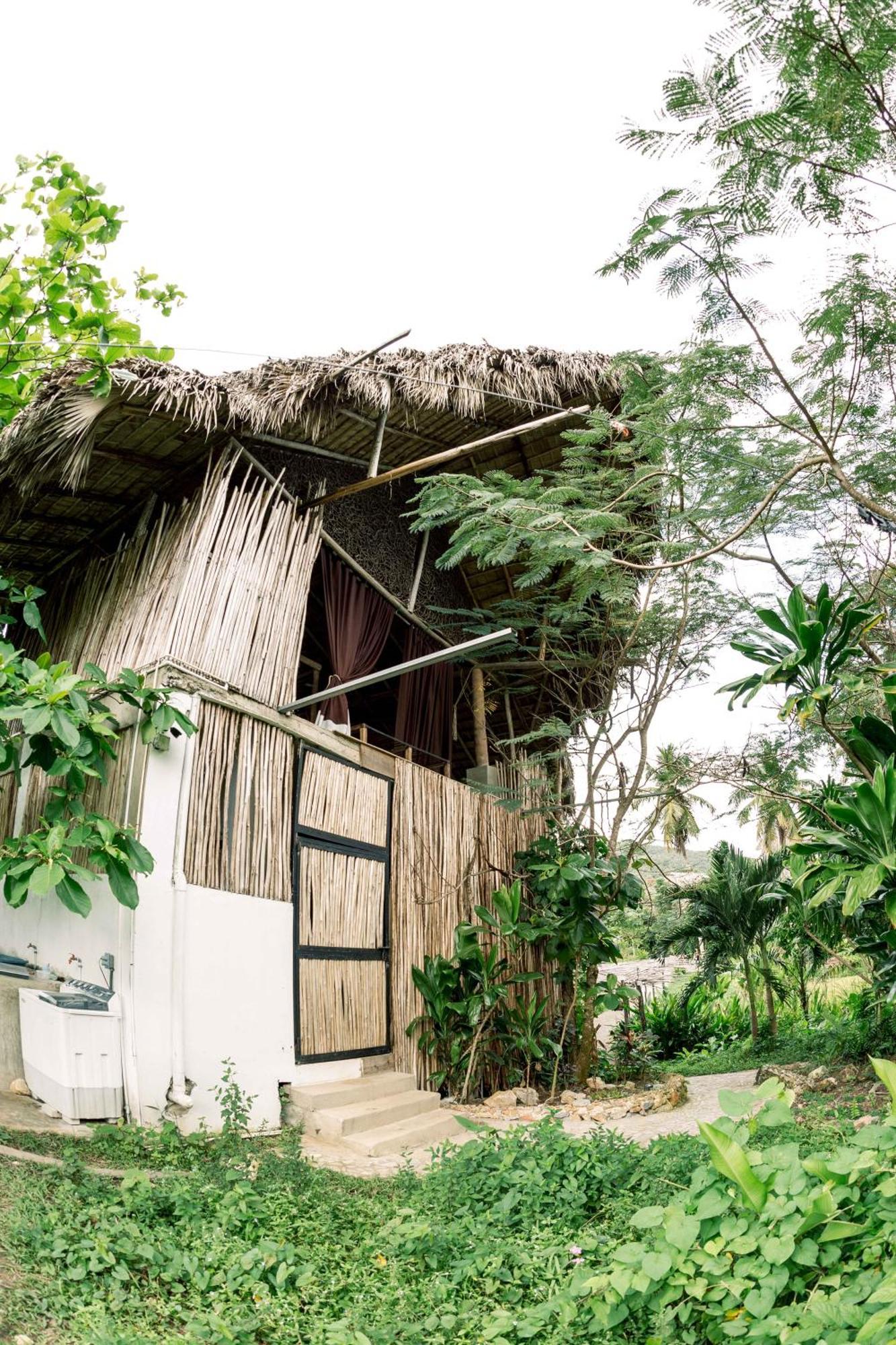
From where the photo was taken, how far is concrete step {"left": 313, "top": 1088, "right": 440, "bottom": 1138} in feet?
15.4

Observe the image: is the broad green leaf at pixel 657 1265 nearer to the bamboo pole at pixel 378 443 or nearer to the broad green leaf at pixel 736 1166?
the broad green leaf at pixel 736 1166

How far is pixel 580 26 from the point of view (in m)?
4.07

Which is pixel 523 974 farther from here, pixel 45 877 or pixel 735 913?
pixel 45 877

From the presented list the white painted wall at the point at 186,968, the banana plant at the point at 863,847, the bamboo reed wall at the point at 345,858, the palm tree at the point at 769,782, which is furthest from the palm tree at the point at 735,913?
the white painted wall at the point at 186,968

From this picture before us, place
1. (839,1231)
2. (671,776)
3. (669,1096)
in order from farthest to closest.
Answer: (671,776) < (669,1096) < (839,1231)

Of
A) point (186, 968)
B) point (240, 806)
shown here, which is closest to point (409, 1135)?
point (186, 968)

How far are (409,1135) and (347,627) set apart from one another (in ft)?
10.6

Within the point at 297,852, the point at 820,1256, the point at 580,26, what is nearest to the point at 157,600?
the point at 297,852

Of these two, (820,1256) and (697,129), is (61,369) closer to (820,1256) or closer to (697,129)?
(697,129)

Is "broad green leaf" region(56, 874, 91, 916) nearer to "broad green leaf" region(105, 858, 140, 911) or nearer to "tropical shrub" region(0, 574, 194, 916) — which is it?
"tropical shrub" region(0, 574, 194, 916)

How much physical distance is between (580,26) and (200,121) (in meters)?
5.64

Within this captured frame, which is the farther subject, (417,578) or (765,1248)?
(417,578)

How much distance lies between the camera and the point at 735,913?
862 cm

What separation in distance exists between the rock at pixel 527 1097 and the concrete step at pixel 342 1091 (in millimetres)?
854
